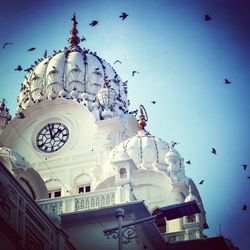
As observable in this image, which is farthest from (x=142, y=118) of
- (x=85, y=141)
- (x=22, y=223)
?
(x=22, y=223)

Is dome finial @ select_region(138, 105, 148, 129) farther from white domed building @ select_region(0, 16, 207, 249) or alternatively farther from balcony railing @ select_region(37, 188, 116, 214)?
balcony railing @ select_region(37, 188, 116, 214)

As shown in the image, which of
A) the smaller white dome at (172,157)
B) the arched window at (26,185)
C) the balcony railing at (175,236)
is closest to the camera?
the arched window at (26,185)

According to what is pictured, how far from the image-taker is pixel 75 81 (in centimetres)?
3378

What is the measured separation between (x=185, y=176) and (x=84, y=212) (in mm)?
8649

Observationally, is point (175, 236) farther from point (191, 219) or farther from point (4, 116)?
point (4, 116)

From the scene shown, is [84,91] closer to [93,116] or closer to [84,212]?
[93,116]

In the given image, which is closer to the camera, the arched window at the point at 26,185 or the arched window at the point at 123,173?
the arched window at the point at 123,173

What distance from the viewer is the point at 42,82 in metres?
34.4

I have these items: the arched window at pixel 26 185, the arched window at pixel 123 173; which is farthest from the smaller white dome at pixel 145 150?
the arched window at pixel 123 173

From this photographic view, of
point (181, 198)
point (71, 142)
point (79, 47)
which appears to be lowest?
point (181, 198)

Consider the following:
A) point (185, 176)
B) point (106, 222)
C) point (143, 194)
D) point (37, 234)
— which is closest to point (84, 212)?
point (106, 222)

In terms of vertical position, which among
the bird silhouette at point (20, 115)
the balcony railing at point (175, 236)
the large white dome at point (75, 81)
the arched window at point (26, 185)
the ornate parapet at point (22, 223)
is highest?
the large white dome at point (75, 81)

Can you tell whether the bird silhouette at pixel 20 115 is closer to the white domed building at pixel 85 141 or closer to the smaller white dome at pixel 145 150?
the white domed building at pixel 85 141

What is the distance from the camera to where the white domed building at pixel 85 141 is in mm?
26578
